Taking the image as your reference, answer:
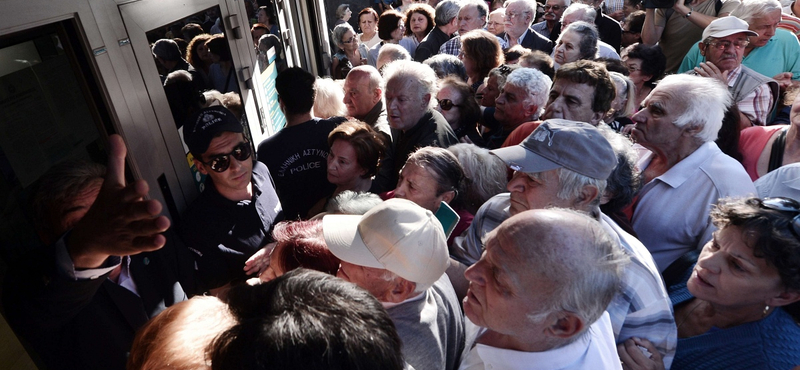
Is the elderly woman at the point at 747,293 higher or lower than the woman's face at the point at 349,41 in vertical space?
lower

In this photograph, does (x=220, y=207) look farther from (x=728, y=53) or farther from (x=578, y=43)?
(x=728, y=53)

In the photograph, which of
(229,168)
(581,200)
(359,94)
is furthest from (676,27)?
(229,168)

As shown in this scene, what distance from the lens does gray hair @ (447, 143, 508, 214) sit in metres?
2.37

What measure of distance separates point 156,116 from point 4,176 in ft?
2.09

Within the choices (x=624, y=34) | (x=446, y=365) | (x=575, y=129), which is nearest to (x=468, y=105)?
(x=575, y=129)

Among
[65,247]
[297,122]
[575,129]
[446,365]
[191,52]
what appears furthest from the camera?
[297,122]


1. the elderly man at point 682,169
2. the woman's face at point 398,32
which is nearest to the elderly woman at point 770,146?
the elderly man at point 682,169

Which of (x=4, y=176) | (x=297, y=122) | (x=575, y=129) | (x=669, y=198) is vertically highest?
(x=4, y=176)

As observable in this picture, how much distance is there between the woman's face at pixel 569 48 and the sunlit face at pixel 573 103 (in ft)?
4.27

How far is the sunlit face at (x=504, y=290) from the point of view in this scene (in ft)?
3.98

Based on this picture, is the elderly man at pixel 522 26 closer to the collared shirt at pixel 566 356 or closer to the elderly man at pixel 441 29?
the elderly man at pixel 441 29

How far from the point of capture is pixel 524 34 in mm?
5160

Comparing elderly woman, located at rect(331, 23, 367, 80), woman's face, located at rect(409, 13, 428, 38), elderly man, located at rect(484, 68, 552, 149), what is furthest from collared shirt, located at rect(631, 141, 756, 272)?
woman's face, located at rect(409, 13, 428, 38)

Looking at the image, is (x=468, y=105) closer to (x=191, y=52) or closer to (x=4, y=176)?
(x=191, y=52)
